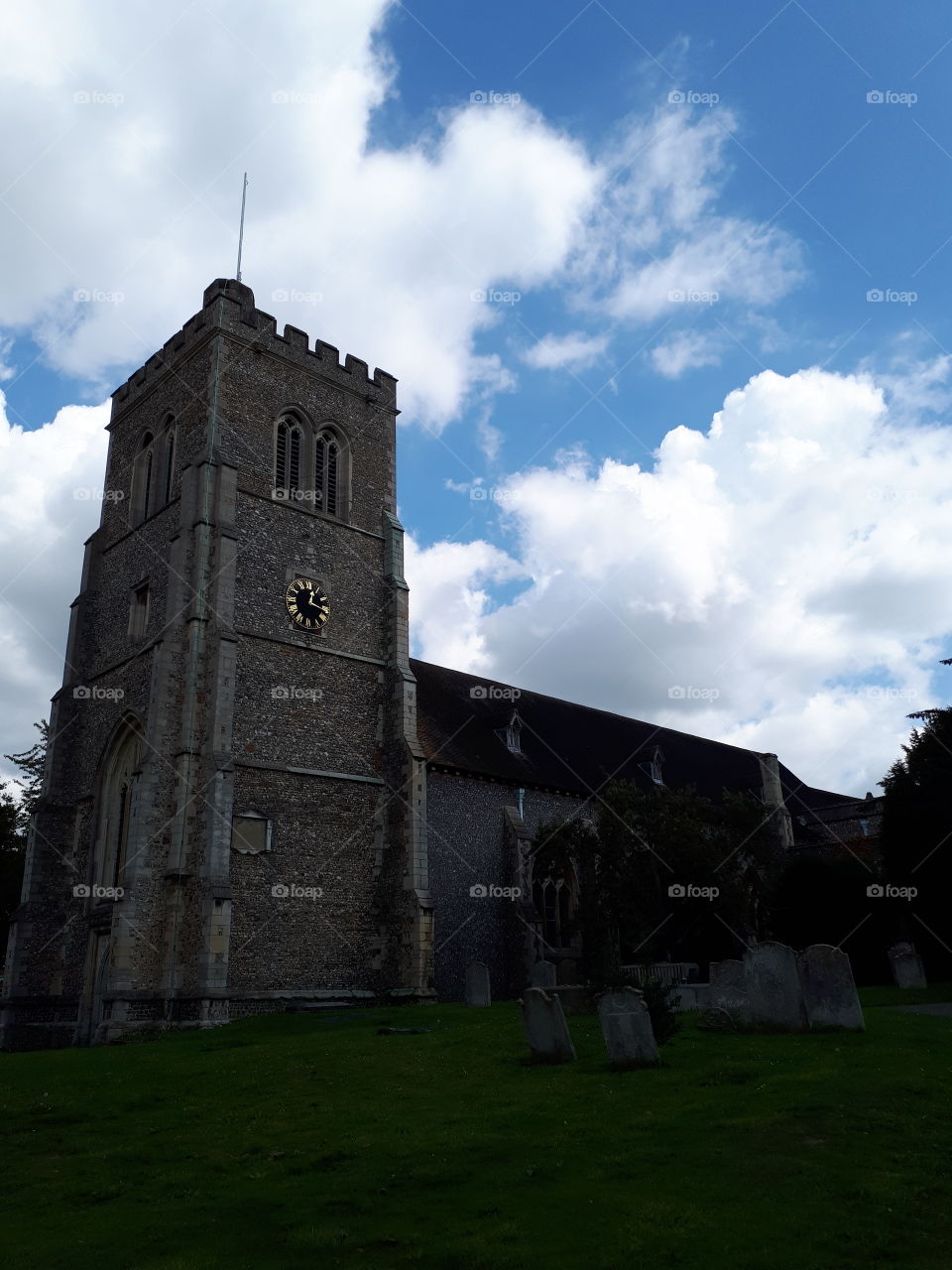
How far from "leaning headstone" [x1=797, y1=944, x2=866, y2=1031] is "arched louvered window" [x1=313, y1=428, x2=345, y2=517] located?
738 inches

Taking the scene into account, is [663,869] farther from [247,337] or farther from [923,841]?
[247,337]

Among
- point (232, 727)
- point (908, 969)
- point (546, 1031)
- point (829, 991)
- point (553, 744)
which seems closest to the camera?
point (546, 1031)

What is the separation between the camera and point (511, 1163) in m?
7.35

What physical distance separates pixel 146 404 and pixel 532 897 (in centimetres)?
1886

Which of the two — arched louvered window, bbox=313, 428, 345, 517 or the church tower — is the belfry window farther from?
arched louvered window, bbox=313, 428, 345, 517

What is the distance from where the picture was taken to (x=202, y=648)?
23.0m

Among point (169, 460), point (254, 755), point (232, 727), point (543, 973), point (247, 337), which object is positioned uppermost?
point (247, 337)

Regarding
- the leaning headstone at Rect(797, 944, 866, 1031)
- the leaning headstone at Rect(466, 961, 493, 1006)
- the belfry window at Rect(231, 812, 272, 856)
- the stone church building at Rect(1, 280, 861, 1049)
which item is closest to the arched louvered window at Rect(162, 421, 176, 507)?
the stone church building at Rect(1, 280, 861, 1049)

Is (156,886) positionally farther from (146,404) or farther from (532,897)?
(146,404)

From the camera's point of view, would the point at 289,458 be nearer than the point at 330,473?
Yes

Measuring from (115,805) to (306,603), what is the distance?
7079 mm

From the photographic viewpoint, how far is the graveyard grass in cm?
571

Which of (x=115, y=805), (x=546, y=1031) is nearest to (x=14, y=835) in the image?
(x=115, y=805)

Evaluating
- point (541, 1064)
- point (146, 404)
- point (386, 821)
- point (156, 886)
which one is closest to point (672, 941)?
point (386, 821)
